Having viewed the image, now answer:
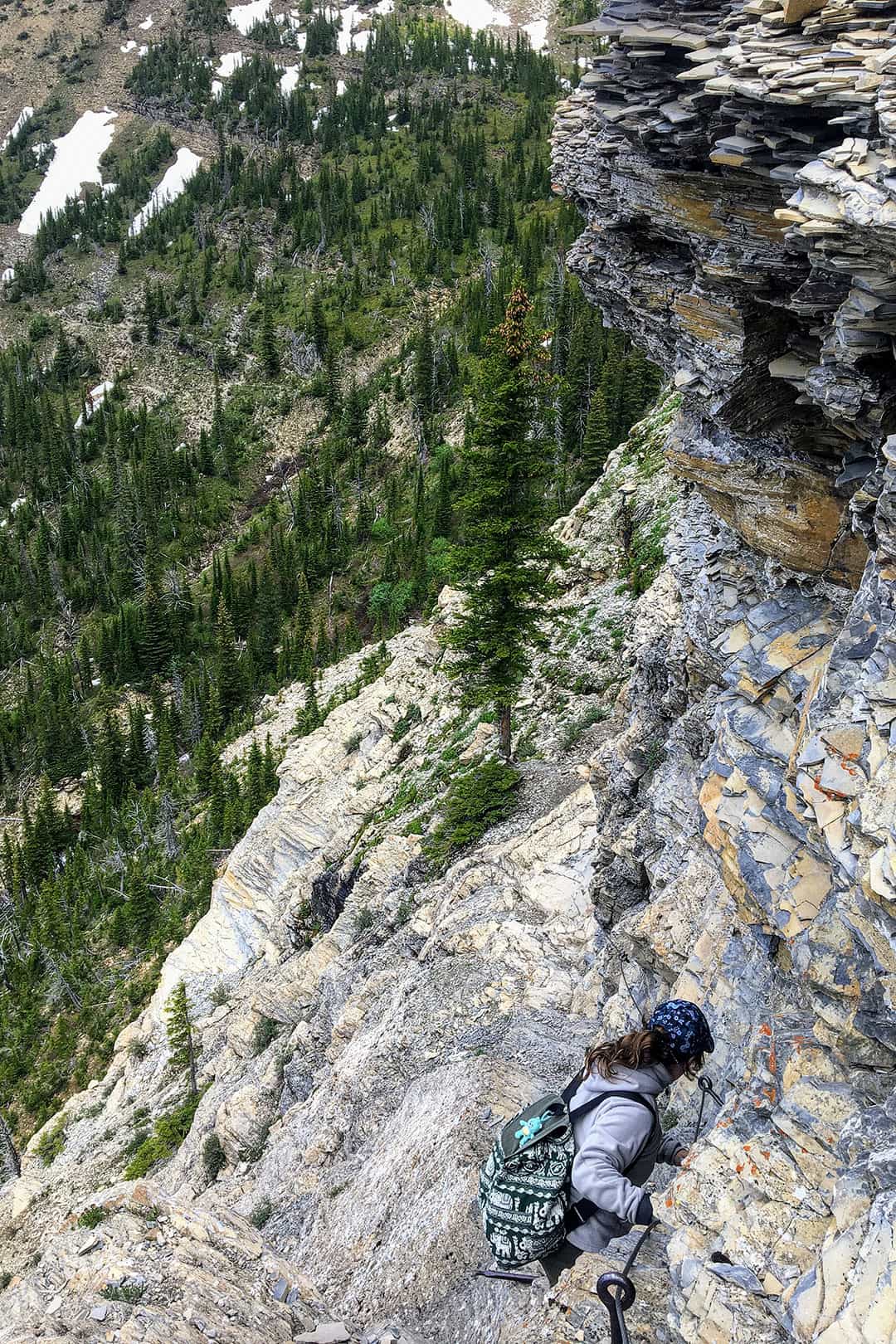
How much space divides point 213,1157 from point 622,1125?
67.8ft

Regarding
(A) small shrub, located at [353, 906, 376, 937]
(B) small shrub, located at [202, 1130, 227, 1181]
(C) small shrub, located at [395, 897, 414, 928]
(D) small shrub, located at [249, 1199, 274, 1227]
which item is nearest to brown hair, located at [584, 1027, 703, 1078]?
(D) small shrub, located at [249, 1199, 274, 1227]

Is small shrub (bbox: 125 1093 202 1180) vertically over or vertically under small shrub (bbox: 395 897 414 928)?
under

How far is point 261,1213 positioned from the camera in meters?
17.9

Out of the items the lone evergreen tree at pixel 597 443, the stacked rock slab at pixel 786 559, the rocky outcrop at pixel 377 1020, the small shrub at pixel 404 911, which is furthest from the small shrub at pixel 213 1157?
the lone evergreen tree at pixel 597 443

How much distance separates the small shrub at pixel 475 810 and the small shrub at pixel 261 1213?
8.36 metres

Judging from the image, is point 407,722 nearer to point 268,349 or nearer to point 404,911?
point 404,911

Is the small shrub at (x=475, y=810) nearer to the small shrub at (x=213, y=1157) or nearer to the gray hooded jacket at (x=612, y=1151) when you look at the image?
the small shrub at (x=213, y=1157)

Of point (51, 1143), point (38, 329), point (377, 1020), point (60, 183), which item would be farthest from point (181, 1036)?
point (60, 183)

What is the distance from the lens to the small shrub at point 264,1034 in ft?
85.7

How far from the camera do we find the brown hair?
5820mm

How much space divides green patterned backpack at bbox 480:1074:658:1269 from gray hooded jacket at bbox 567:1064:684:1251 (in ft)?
0.18

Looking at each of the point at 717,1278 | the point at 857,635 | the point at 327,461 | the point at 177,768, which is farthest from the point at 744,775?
the point at 327,461

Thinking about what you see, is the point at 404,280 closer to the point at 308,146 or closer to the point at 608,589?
the point at 308,146

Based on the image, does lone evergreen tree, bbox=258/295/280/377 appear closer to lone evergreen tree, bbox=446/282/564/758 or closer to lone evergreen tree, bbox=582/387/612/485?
lone evergreen tree, bbox=582/387/612/485
